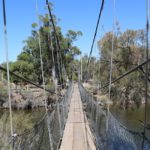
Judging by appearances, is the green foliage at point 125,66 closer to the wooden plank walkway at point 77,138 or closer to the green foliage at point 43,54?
the green foliage at point 43,54

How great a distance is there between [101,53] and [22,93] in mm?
5068

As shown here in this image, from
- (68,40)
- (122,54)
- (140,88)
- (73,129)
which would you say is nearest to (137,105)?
(140,88)

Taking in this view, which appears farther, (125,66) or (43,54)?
(43,54)

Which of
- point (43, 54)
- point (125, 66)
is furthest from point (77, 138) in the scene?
point (43, 54)

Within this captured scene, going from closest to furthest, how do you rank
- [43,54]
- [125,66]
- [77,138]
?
[77,138]
[125,66]
[43,54]

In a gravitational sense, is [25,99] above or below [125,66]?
below

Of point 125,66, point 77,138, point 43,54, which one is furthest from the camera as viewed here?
point 43,54

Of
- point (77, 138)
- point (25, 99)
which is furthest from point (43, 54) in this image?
point (77, 138)

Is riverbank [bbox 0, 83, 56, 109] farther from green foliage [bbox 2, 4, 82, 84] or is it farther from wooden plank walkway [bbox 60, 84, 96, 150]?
wooden plank walkway [bbox 60, 84, 96, 150]

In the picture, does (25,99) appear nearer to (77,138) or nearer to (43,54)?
(43,54)

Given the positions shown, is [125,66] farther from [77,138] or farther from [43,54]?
[77,138]

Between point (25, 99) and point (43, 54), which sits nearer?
point (25, 99)

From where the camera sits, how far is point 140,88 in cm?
1908

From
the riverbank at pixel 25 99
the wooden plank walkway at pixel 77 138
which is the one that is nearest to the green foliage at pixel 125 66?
the riverbank at pixel 25 99
